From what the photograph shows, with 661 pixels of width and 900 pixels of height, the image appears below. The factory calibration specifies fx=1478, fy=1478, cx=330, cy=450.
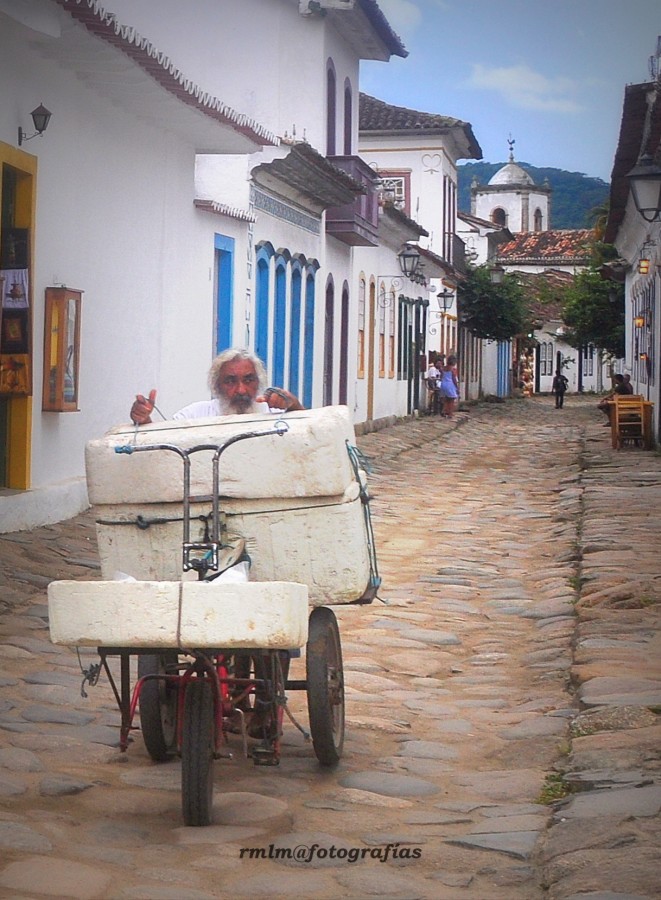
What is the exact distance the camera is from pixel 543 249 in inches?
3297

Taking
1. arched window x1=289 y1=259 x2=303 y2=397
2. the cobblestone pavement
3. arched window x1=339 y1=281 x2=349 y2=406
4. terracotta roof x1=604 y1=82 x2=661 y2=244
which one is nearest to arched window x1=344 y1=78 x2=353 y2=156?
arched window x1=339 y1=281 x2=349 y2=406

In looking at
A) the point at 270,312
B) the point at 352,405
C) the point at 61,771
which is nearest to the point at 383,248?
the point at 352,405

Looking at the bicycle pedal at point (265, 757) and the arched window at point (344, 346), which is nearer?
the bicycle pedal at point (265, 757)

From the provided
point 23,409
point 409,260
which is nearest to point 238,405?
point 23,409

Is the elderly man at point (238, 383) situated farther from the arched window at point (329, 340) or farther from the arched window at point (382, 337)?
the arched window at point (382, 337)

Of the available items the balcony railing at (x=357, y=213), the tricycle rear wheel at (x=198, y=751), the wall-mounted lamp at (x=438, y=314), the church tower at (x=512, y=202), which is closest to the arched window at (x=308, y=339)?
the balcony railing at (x=357, y=213)

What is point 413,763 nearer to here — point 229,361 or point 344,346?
point 229,361

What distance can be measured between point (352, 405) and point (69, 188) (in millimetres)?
15306

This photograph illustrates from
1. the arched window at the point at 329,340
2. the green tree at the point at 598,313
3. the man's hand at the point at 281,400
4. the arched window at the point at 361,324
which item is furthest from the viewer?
the green tree at the point at 598,313

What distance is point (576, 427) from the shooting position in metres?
32.6

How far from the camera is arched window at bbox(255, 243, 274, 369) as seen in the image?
1933 centimetres

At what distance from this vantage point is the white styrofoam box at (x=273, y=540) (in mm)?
5152

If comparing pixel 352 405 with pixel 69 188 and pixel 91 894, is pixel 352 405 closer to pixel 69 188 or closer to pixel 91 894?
pixel 69 188

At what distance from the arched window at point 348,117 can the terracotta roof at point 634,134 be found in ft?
15.3
